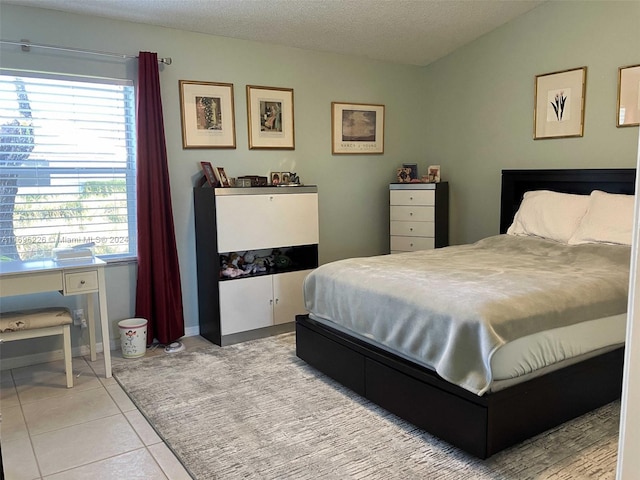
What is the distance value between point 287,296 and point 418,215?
1.52 metres

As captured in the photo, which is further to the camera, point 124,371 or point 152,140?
point 152,140

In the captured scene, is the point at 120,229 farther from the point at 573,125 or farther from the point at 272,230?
the point at 573,125

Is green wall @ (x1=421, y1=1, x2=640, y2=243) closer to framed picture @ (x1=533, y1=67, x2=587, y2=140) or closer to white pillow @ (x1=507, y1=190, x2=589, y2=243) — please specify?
framed picture @ (x1=533, y1=67, x2=587, y2=140)

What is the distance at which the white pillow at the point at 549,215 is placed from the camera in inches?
138

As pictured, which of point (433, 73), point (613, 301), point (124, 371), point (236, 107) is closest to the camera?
point (613, 301)

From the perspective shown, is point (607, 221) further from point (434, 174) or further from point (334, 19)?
point (334, 19)

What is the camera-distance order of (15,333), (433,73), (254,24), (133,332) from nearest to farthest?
(15,333) < (133,332) < (254,24) < (433,73)

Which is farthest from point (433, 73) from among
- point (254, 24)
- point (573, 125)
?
point (254, 24)

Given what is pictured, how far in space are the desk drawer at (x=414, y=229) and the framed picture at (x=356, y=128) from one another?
0.78 m

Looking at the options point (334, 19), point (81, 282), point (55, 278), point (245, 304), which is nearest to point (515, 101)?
point (334, 19)

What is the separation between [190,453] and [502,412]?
4.53 feet

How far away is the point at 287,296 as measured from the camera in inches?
157

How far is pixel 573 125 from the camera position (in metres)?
3.87

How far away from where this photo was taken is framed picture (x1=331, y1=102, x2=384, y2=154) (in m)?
4.57
